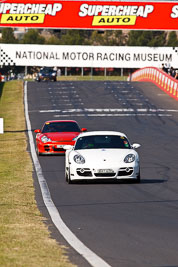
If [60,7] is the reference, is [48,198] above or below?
below

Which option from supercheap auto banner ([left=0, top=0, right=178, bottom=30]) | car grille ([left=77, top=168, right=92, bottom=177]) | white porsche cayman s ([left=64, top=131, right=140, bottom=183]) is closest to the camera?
white porsche cayman s ([left=64, top=131, right=140, bottom=183])

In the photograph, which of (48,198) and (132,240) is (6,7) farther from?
(132,240)

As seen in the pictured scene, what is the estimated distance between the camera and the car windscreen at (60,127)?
27594 mm

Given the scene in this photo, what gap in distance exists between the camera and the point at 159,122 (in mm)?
40594

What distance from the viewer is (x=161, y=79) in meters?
63.7

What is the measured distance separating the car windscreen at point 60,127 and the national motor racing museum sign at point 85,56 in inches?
2591

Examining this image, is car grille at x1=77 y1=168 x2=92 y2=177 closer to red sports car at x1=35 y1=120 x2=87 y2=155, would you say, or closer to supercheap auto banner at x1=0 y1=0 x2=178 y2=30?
red sports car at x1=35 y1=120 x2=87 y2=155

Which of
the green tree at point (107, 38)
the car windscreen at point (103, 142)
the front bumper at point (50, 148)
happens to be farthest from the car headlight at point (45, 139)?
the green tree at point (107, 38)

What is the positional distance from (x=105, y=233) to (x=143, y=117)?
32.7 m

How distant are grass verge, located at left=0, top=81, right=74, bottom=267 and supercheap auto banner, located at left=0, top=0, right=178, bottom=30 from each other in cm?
4843

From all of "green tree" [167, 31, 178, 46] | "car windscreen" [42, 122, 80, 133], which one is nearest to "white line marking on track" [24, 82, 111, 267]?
"car windscreen" [42, 122, 80, 133]

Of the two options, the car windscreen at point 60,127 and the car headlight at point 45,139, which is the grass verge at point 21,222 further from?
the car windscreen at point 60,127

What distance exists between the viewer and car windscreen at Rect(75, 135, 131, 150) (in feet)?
62.5

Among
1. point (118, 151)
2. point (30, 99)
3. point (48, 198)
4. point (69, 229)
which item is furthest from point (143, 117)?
point (69, 229)
